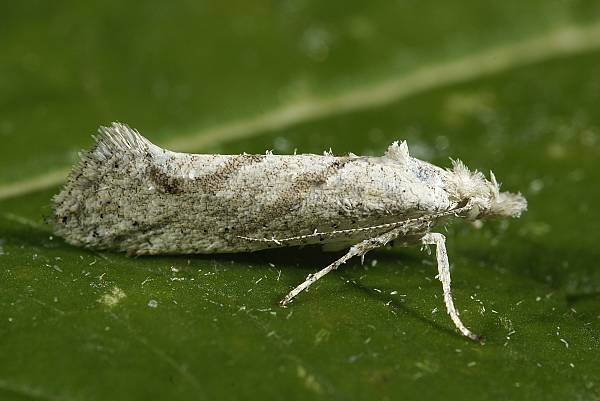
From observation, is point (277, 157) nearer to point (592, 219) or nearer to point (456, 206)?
point (456, 206)

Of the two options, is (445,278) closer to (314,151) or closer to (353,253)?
(353,253)

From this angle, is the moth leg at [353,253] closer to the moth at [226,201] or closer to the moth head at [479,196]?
the moth at [226,201]

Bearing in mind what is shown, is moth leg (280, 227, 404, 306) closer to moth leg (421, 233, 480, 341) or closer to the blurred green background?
the blurred green background

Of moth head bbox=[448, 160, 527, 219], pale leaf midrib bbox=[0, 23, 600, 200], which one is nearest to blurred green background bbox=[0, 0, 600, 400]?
pale leaf midrib bbox=[0, 23, 600, 200]

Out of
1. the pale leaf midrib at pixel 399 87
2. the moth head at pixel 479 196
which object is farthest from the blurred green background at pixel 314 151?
the moth head at pixel 479 196

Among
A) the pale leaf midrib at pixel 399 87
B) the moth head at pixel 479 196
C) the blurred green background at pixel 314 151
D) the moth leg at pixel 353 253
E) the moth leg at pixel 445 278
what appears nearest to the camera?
the blurred green background at pixel 314 151

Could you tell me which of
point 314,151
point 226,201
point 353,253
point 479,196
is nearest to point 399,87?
point 314,151
